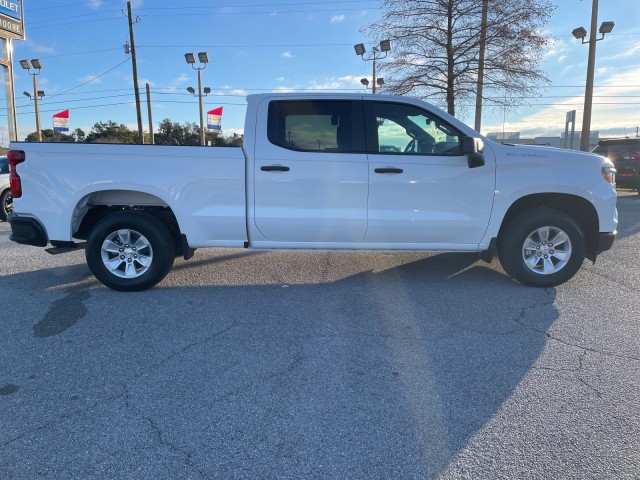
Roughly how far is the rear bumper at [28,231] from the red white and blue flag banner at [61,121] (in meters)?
28.0

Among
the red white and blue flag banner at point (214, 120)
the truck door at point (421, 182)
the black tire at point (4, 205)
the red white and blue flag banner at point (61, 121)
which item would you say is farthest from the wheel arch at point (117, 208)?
the red white and blue flag banner at point (61, 121)

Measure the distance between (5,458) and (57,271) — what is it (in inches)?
167

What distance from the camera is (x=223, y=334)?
4.05 metres

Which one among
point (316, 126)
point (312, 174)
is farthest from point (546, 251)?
point (316, 126)

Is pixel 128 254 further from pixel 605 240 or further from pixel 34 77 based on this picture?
pixel 34 77

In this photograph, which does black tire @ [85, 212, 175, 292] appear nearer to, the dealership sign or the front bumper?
the front bumper

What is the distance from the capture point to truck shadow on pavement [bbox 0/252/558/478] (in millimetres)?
2465

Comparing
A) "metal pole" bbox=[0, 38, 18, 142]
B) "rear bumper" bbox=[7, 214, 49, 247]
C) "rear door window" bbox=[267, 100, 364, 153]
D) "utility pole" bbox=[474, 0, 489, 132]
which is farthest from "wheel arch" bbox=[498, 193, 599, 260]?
"metal pole" bbox=[0, 38, 18, 142]

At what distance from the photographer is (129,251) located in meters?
5.25

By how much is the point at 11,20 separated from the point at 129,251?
2227cm

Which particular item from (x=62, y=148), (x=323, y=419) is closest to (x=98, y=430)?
(x=323, y=419)

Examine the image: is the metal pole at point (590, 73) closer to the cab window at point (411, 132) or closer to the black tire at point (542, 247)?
the black tire at point (542, 247)

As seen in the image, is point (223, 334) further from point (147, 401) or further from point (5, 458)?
point (5, 458)

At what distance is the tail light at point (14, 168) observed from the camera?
496 centimetres
